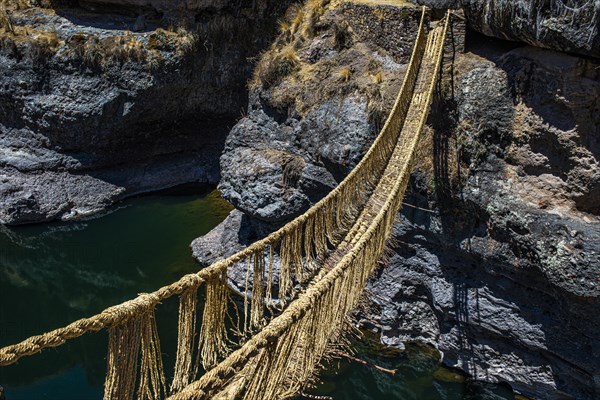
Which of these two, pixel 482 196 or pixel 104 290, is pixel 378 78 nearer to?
pixel 482 196

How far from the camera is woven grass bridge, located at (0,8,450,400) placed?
4.30 meters

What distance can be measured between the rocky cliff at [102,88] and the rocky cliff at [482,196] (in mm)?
4399

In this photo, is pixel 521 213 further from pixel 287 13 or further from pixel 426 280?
pixel 287 13

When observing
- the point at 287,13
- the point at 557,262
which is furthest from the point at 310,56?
the point at 557,262

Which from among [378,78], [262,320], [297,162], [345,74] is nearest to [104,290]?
[297,162]

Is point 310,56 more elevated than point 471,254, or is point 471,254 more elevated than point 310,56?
point 310,56

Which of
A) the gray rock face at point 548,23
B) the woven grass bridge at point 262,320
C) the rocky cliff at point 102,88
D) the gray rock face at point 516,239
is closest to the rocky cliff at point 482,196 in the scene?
the gray rock face at point 516,239

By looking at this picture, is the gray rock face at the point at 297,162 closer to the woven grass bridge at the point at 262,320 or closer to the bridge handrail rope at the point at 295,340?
the woven grass bridge at the point at 262,320

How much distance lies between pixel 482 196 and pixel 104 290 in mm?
8272

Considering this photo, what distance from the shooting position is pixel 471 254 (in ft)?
32.3

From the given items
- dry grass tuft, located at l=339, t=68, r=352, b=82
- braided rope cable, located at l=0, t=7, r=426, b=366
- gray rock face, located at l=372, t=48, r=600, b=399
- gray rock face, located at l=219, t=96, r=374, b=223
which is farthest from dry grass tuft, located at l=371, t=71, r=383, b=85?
braided rope cable, located at l=0, t=7, r=426, b=366

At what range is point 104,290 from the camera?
13.3 m

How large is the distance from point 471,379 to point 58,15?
44.2 ft

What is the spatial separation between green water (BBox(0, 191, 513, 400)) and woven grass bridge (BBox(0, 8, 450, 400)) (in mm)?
4077
